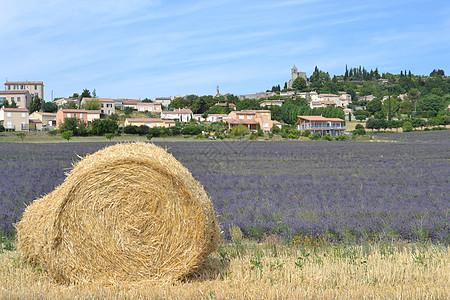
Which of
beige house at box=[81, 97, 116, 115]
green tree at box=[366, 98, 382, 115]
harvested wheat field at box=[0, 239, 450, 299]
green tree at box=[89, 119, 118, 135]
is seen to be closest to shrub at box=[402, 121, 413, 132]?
green tree at box=[366, 98, 382, 115]

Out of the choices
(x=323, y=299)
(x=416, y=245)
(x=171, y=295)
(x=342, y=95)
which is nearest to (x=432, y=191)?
(x=416, y=245)

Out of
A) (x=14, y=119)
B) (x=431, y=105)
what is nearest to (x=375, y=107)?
(x=431, y=105)

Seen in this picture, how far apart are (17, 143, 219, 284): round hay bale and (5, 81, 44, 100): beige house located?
136 metres

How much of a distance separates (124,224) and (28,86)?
13985 cm

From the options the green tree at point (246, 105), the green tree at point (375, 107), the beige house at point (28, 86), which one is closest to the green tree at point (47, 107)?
the beige house at point (28, 86)

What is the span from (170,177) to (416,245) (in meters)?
4.71

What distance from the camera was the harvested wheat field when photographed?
5.20 meters

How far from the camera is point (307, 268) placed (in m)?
6.12

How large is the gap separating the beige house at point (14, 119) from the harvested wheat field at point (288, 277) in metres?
80.9

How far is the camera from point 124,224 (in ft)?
19.9

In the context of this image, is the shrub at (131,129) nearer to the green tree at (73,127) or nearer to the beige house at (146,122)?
the green tree at (73,127)

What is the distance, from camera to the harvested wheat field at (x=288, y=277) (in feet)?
17.1

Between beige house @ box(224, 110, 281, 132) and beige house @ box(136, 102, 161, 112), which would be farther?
beige house @ box(136, 102, 161, 112)

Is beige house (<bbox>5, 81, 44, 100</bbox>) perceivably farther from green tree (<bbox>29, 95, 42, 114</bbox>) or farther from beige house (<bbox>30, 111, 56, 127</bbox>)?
beige house (<bbox>30, 111, 56, 127</bbox>)
